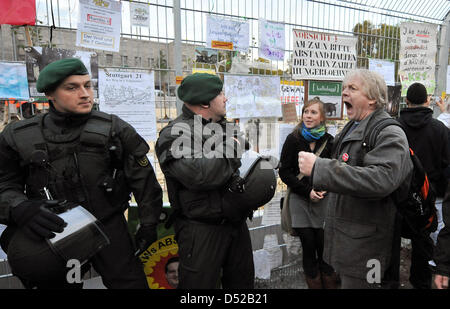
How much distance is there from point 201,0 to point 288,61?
1163 millimetres

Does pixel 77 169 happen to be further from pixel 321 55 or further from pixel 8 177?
pixel 321 55

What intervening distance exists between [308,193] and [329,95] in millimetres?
1430

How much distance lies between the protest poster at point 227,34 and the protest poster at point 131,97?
0.74 metres

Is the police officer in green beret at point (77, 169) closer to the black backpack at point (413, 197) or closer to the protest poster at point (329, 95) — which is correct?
Answer: the black backpack at point (413, 197)

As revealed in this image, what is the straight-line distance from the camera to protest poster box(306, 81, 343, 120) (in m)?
3.78

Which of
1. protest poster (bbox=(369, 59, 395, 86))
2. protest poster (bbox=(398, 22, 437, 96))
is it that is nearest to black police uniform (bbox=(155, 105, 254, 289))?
protest poster (bbox=(369, 59, 395, 86))

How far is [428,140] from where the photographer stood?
10.4ft

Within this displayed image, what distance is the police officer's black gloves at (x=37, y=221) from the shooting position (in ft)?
5.74

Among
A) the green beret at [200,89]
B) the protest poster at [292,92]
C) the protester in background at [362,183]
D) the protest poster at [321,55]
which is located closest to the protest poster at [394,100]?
the protest poster at [321,55]

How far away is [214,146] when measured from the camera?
2102mm

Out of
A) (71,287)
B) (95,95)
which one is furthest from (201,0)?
(71,287)

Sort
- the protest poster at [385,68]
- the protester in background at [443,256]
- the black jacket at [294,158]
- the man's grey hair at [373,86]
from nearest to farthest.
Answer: the protester in background at [443,256] → the man's grey hair at [373,86] → the black jacket at [294,158] → the protest poster at [385,68]

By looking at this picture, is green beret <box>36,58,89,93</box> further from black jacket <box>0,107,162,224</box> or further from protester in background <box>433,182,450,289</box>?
protester in background <box>433,182,450,289</box>

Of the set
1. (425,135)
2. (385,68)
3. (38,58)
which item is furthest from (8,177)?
(385,68)
